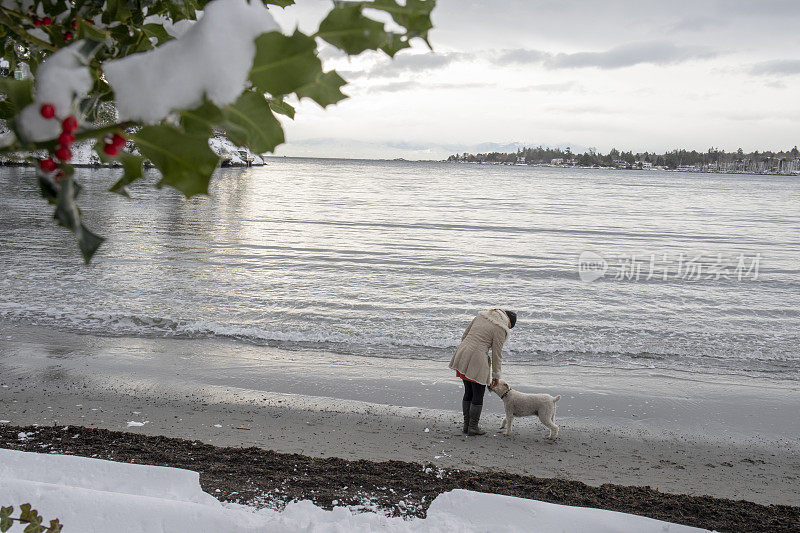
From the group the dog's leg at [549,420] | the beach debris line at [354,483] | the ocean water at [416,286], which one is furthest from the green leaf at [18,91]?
the ocean water at [416,286]

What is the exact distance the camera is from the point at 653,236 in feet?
108

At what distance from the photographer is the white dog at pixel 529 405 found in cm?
821

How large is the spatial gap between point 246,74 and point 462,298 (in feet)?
52.6

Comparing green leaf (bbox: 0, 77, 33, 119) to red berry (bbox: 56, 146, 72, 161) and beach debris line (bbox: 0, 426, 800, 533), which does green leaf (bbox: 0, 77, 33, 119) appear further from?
beach debris line (bbox: 0, 426, 800, 533)

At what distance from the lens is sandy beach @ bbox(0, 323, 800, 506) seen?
7637mm

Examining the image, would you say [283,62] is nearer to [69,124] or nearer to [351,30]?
[351,30]

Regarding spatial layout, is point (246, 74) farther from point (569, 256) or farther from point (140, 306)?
point (569, 256)

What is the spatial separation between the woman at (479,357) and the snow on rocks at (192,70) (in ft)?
25.5

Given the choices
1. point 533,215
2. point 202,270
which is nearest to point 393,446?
point 202,270

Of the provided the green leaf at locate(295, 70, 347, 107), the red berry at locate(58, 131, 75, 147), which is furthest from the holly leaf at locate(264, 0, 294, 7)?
the red berry at locate(58, 131, 75, 147)

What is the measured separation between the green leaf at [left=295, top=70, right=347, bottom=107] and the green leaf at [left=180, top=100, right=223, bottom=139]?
0.24 meters

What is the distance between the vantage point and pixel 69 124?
734mm

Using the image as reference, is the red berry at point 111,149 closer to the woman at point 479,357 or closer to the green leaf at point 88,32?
the green leaf at point 88,32

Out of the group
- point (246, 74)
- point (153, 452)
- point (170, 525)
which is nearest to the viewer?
point (246, 74)
